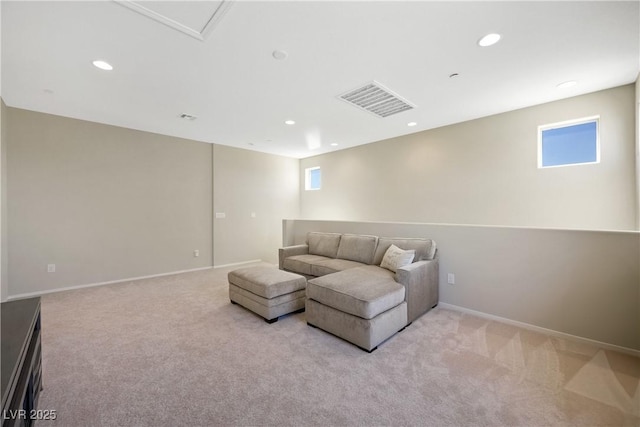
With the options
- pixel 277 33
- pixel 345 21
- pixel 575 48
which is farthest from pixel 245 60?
pixel 575 48

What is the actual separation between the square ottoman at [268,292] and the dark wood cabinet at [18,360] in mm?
1733

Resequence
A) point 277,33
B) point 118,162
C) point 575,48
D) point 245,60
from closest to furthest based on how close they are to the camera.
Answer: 1. point 277,33
2. point 575,48
3. point 245,60
4. point 118,162

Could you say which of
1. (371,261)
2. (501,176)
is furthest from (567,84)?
(371,261)

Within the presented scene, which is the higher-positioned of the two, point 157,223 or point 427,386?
point 157,223

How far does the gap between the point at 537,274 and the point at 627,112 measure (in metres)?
2.15

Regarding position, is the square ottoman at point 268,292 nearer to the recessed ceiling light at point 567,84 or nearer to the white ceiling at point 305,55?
the white ceiling at point 305,55

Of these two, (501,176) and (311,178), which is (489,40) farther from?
(311,178)

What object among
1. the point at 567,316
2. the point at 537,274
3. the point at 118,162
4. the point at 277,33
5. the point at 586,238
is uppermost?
the point at 277,33

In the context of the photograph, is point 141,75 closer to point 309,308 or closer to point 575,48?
point 309,308

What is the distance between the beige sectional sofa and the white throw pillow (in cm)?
1

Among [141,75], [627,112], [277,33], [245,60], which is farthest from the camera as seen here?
[627,112]

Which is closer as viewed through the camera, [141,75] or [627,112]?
[141,75]

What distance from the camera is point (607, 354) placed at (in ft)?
7.48

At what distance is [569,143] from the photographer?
132 inches
